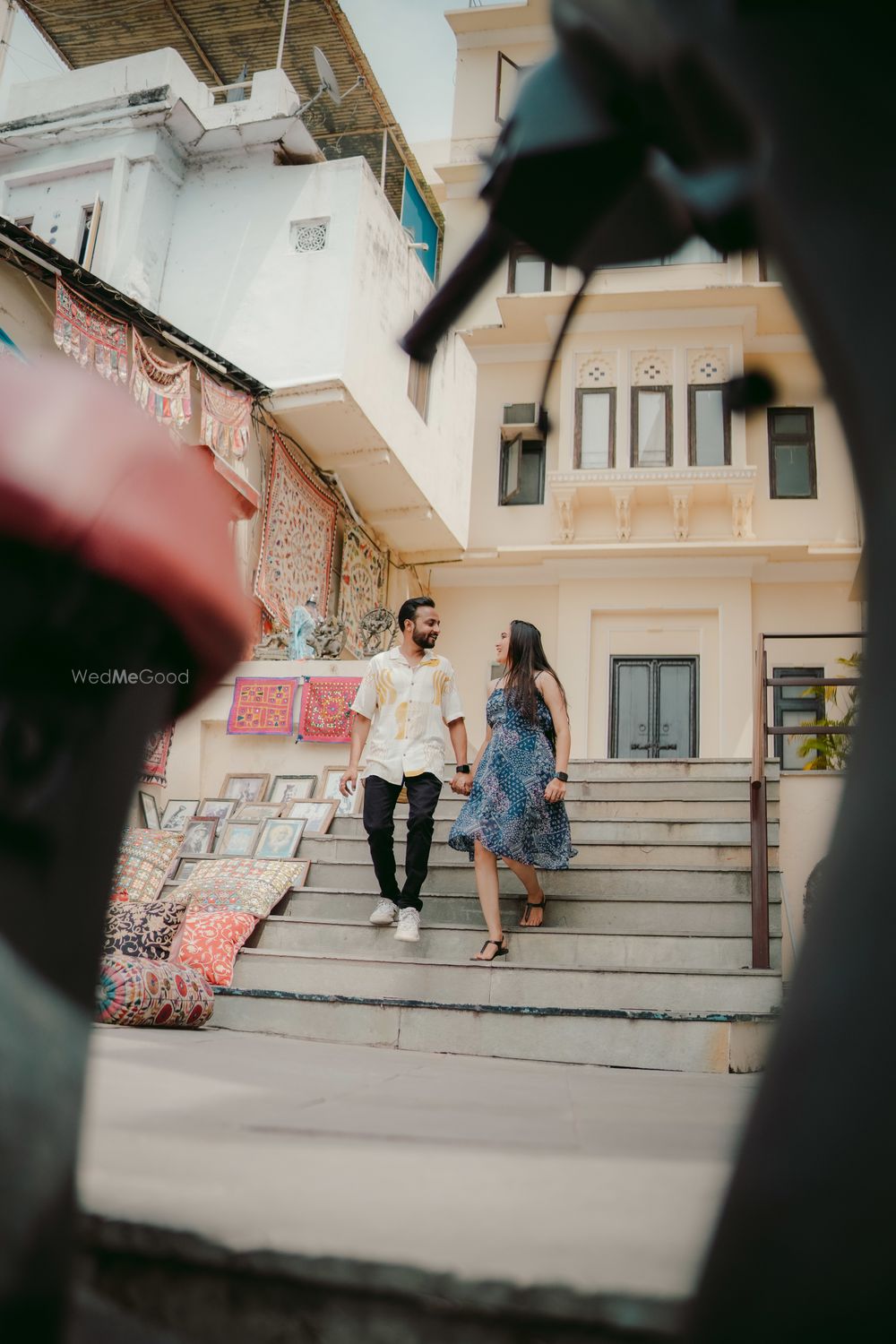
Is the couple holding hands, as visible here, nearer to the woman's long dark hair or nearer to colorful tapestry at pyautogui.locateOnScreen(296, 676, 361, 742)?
the woman's long dark hair

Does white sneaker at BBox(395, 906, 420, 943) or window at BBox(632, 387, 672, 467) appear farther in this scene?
window at BBox(632, 387, 672, 467)

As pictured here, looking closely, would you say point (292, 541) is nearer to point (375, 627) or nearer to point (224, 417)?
point (375, 627)

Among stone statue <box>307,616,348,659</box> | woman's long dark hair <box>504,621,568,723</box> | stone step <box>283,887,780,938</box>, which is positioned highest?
stone statue <box>307,616,348,659</box>

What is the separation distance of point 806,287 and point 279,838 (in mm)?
7257

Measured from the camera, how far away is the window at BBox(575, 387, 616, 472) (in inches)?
607

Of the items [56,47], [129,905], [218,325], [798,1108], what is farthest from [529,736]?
[56,47]

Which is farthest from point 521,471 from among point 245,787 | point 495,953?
point 495,953

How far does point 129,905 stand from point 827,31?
561 cm

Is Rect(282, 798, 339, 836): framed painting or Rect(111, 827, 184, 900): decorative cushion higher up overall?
Rect(282, 798, 339, 836): framed painting

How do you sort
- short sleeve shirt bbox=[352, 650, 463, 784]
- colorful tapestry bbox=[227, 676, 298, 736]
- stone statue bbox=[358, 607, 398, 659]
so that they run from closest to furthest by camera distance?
short sleeve shirt bbox=[352, 650, 463, 784]
colorful tapestry bbox=[227, 676, 298, 736]
stone statue bbox=[358, 607, 398, 659]

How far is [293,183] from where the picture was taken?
13.6 m

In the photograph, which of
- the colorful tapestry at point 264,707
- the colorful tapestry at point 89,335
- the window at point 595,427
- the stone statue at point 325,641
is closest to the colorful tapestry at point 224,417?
the colorful tapestry at point 89,335

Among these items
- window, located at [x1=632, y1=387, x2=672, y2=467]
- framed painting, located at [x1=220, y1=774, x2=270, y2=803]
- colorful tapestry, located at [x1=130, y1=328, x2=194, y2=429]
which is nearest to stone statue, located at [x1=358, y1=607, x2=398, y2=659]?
colorful tapestry, located at [x1=130, y1=328, x2=194, y2=429]

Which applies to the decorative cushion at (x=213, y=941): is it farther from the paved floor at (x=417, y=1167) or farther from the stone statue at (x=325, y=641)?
the stone statue at (x=325, y=641)
